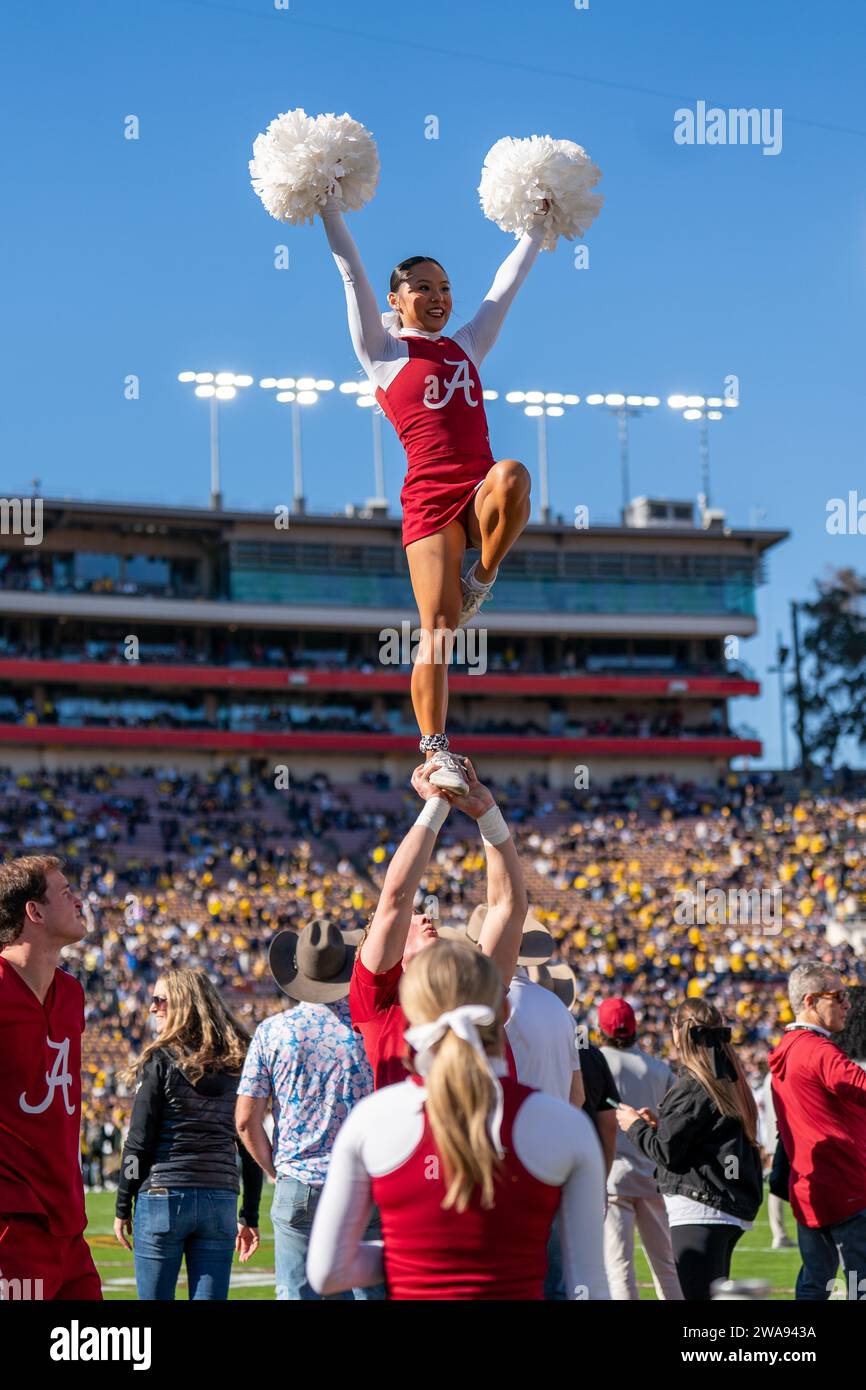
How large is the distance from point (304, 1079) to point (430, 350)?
2.14 m

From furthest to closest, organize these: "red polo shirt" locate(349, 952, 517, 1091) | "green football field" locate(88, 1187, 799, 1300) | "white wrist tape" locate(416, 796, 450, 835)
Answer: "green football field" locate(88, 1187, 799, 1300) < "white wrist tape" locate(416, 796, 450, 835) < "red polo shirt" locate(349, 952, 517, 1091)

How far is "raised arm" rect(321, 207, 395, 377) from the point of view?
4977 millimetres

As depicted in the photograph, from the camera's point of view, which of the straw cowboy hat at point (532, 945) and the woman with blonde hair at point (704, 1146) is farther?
the woman with blonde hair at point (704, 1146)

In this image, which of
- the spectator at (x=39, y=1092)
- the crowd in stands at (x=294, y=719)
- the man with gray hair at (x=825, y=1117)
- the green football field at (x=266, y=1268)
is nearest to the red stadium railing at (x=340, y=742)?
the crowd in stands at (x=294, y=719)

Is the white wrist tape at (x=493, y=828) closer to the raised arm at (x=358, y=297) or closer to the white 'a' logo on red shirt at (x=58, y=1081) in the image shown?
the white 'a' logo on red shirt at (x=58, y=1081)

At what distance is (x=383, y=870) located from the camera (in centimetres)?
3403

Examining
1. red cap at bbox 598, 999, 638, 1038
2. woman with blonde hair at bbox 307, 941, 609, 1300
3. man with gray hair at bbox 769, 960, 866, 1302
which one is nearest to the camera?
woman with blonde hair at bbox 307, 941, 609, 1300

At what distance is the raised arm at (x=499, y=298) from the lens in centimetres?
514

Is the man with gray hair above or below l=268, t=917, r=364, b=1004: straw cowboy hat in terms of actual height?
below

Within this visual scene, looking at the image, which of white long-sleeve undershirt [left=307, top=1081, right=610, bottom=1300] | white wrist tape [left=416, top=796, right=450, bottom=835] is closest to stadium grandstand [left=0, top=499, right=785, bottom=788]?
white wrist tape [left=416, top=796, right=450, bottom=835]

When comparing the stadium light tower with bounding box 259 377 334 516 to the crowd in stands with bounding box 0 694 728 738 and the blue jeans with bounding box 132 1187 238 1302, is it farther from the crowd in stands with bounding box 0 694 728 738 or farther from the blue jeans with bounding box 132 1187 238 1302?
the blue jeans with bounding box 132 1187 238 1302

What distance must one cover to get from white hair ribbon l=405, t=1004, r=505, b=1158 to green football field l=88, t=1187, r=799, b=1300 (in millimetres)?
6469

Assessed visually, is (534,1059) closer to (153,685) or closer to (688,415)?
(153,685)

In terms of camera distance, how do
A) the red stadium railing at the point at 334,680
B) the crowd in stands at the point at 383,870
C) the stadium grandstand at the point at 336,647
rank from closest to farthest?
1. the crowd in stands at the point at 383,870
2. the red stadium railing at the point at 334,680
3. the stadium grandstand at the point at 336,647
